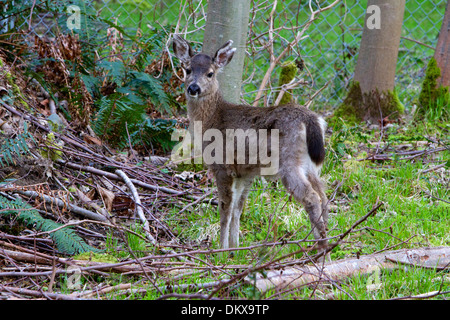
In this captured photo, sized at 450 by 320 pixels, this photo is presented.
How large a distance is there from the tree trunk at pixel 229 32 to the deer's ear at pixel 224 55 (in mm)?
159

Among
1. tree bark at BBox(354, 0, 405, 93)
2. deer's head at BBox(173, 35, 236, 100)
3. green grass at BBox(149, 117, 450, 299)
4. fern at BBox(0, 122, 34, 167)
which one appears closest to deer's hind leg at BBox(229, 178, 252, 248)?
green grass at BBox(149, 117, 450, 299)

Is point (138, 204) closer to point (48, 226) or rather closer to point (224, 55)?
point (48, 226)

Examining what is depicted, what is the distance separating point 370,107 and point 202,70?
3.34 meters

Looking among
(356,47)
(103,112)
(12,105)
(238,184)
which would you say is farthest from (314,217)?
(356,47)

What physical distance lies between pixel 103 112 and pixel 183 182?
3.65 feet

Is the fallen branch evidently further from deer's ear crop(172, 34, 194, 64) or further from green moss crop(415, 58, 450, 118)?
green moss crop(415, 58, 450, 118)

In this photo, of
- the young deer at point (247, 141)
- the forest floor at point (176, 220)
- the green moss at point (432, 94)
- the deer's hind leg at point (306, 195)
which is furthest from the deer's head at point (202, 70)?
the green moss at point (432, 94)

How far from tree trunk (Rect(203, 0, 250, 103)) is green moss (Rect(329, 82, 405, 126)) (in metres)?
2.52

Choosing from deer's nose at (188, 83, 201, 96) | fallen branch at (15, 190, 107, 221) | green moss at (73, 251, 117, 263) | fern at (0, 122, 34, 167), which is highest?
deer's nose at (188, 83, 201, 96)

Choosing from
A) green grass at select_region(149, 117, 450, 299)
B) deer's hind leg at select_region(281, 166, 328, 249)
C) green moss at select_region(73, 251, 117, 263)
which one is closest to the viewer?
green grass at select_region(149, 117, 450, 299)

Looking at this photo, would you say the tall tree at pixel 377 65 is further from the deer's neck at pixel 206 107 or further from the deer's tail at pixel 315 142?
the deer's tail at pixel 315 142

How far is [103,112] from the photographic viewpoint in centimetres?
580

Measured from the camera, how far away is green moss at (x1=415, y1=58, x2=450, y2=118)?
7461mm

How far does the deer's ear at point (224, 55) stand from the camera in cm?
482
